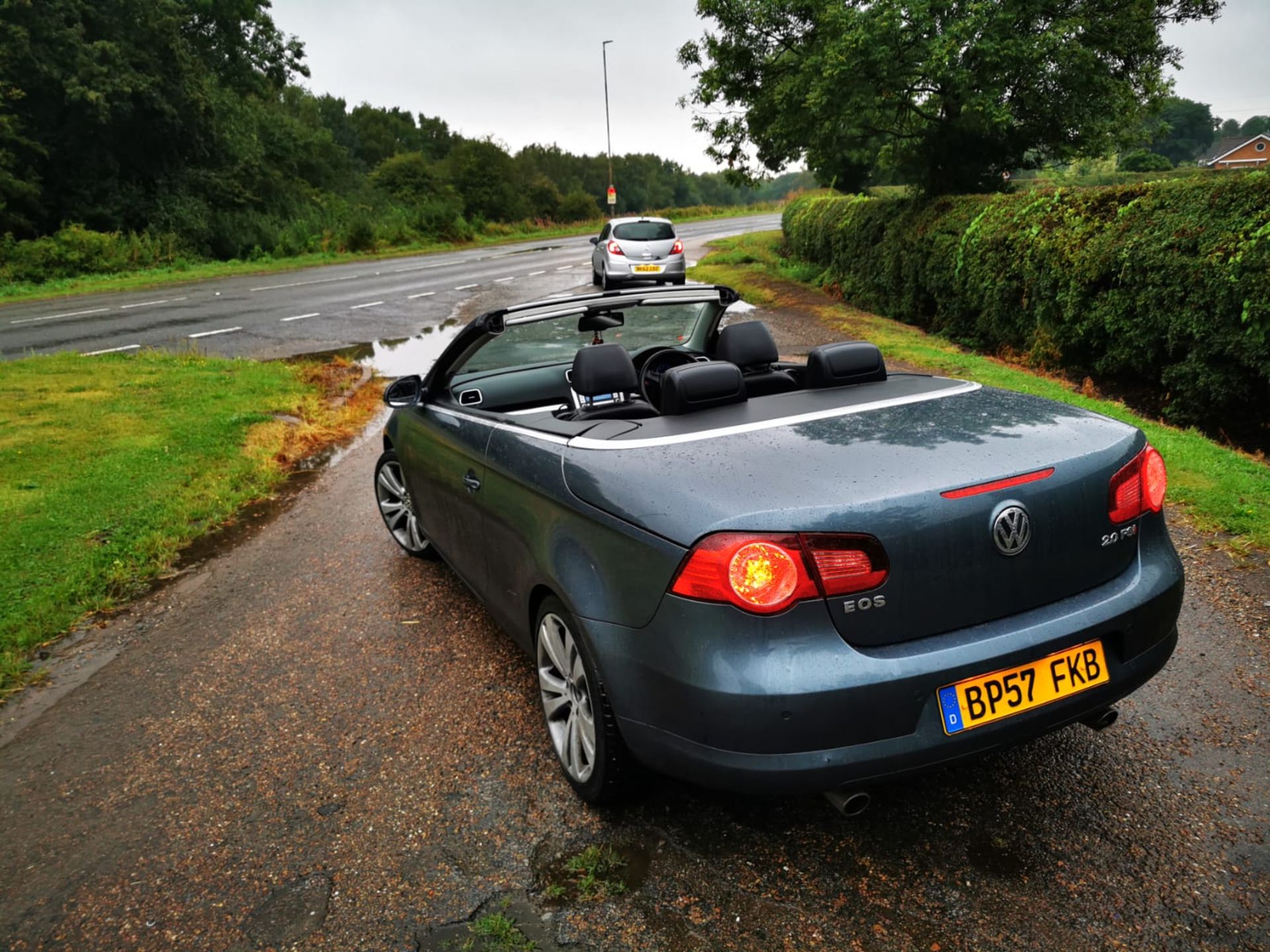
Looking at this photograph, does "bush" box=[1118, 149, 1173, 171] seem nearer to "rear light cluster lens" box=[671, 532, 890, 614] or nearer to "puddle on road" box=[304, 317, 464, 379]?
"puddle on road" box=[304, 317, 464, 379]

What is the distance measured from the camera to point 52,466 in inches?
290

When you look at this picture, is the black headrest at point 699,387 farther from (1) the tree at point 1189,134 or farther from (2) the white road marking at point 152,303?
(1) the tree at point 1189,134

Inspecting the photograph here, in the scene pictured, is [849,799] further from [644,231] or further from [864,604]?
[644,231]

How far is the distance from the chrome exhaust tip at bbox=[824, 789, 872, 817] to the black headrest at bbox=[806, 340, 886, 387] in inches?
59.6

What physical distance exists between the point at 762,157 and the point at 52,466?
1554 centimetres

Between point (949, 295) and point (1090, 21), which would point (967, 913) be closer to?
point (949, 295)

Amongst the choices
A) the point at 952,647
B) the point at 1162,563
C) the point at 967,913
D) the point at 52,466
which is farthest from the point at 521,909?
the point at 52,466

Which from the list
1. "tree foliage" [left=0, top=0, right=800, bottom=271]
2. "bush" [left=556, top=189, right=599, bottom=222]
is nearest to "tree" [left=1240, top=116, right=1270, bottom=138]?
"bush" [left=556, top=189, right=599, bottom=222]

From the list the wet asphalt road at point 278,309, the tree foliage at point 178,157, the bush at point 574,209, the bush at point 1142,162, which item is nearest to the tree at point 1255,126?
the bush at point 1142,162

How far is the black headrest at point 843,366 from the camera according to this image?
10.6ft

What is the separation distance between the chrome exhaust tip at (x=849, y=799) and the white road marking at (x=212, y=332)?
1466 centimetres

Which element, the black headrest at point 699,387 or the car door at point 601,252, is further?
the car door at point 601,252

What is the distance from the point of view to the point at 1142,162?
4591cm

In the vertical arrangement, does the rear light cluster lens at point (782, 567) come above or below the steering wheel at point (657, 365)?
below
